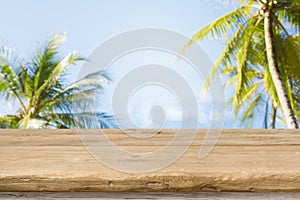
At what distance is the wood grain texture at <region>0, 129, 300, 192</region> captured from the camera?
1.58 feet

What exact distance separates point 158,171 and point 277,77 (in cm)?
576

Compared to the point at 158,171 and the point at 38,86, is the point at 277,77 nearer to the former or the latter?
the point at 38,86

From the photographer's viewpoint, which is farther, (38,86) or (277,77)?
(38,86)

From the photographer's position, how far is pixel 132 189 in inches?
19.0

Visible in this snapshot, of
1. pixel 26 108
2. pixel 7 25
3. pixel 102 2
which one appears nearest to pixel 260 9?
pixel 26 108

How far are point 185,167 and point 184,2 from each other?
458 inches

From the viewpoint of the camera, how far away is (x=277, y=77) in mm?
5945

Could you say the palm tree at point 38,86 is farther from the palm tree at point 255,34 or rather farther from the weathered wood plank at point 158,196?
the weathered wood plank at point 158,196

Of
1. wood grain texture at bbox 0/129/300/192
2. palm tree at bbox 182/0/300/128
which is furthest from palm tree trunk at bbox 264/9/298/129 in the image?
wood grain texture at bbox 0/129/300/192

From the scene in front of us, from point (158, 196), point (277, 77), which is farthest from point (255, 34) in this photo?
point (158, 196)

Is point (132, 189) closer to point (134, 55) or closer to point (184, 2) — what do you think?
point (134, 55)

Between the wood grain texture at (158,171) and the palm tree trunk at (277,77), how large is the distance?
5412 mm

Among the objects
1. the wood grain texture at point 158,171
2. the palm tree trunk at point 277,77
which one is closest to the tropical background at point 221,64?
the palm tree trunk at point 277,77

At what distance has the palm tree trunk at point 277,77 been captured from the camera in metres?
5.73
